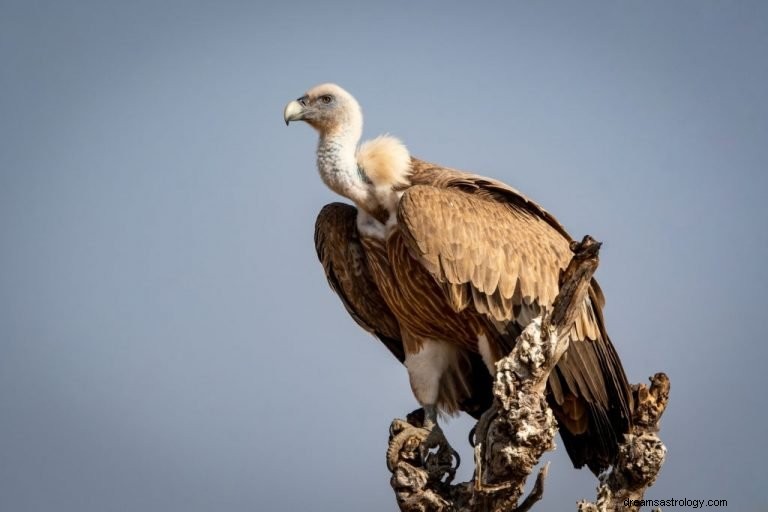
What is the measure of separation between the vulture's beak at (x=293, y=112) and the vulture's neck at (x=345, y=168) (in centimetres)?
22

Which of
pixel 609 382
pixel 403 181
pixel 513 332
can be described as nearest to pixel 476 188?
pixel 403 181

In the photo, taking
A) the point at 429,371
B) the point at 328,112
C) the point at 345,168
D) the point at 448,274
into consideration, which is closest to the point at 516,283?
the point at 448,274

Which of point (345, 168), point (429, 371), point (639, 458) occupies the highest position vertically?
point (345, 168)

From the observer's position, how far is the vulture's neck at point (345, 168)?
813 cm

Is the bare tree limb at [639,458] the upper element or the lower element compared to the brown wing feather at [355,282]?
lower

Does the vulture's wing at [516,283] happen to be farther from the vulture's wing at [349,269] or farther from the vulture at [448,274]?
the vulture's wing at [349,269]

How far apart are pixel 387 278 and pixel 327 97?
1.47m

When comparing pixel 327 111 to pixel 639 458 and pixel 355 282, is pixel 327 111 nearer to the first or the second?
pixel 355 282

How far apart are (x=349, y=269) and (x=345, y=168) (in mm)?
757

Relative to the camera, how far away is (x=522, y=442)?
21.9 ft

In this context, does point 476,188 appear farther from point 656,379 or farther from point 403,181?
point 656,379

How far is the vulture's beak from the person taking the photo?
8.41 meters

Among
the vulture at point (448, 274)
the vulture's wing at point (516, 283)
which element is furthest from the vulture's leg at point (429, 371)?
the vulture's wing at point (516, 283)

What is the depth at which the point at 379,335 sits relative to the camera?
28.8 feet
